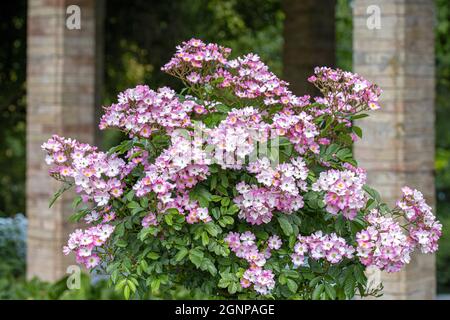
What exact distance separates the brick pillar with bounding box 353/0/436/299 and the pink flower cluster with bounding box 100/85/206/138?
8.12 ft

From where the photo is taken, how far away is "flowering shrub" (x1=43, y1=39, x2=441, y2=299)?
333 centimetres

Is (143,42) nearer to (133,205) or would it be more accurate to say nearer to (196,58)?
(196,58)

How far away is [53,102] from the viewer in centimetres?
717

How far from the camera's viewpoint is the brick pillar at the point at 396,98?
5.77 metres

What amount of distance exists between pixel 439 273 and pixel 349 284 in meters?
8.31

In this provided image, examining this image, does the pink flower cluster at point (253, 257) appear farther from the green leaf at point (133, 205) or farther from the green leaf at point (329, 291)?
the green leaf at point (133, 205)

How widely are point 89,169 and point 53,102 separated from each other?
3.84 m

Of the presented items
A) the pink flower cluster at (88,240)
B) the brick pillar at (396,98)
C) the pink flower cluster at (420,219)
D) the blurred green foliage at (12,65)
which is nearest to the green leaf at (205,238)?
the pink flower cluster at (88,240)

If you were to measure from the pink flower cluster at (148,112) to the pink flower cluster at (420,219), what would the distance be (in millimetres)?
851

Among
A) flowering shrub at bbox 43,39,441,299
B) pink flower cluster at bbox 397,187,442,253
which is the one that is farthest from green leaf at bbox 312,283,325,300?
pink flower cluster at bbox 397,187,442,253

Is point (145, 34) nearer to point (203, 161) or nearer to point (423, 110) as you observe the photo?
point (423, 110)

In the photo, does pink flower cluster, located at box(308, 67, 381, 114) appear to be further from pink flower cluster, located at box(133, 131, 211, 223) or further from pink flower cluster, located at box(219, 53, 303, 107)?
pink flower cluster, located at box(133, 131, 211, 223)

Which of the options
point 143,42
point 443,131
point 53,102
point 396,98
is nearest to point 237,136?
point 396,98

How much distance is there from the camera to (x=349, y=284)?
3.46m
